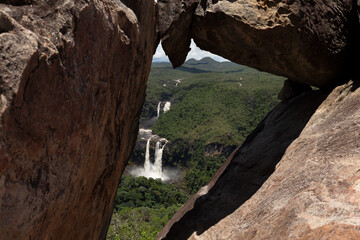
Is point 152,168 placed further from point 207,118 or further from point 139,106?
point 139,106

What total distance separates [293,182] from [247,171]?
163 inches

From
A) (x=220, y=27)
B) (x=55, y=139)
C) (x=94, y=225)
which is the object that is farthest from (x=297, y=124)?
(x=55, y=139)

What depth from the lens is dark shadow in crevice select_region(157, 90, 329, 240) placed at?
1123 centimetres

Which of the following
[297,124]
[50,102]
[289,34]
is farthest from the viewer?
[297,124]

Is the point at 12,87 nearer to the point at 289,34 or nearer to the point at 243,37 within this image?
the point at 243,37

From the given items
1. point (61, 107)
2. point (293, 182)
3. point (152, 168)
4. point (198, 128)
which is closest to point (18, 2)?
point (61, 107)

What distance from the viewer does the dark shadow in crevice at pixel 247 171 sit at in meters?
11.2

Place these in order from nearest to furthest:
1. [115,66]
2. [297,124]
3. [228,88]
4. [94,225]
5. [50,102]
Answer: [50,102], [115,66], [94,225], [297,124], [228,88]

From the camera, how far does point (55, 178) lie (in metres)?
6.09

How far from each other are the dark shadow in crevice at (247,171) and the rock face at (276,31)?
158 cm

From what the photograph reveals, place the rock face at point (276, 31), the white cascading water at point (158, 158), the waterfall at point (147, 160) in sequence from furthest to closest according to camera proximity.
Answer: the white cascading water at point (158, 158) → the waterfall at point (147, 160) → the rock face at point (276, 31)

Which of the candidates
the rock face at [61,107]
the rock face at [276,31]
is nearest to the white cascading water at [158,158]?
the rock face at [276,31]

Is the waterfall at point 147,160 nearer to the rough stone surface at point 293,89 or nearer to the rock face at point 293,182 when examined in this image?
the rock face at point 293,182

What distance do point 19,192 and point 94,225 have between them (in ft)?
13.8
